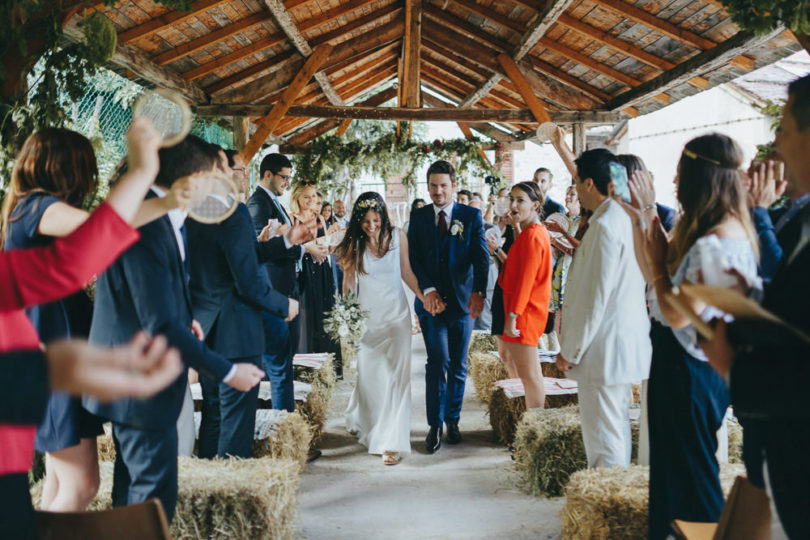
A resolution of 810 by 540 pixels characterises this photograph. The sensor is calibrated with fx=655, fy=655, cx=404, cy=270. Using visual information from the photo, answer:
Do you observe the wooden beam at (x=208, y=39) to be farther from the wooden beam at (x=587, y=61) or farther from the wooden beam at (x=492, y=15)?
the wooden beam at (x=587, y=61)

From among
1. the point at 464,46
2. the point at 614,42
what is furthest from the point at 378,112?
the point at 614,42

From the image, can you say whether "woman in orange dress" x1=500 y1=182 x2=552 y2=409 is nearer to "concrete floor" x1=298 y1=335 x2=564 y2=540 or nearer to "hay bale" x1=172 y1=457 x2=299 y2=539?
"concrete floor" x1=298 y1=335 x2=564 y2=540

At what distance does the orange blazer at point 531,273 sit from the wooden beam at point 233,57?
17.6 ft

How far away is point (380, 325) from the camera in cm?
495

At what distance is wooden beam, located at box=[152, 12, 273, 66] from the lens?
7.31 m

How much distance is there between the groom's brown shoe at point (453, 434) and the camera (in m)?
5.24

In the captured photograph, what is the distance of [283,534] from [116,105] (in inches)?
248

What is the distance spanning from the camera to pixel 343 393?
7262 millimetres

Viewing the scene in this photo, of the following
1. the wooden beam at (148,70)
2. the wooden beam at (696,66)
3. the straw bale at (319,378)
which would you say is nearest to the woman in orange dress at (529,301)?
the straw bale at (319,378)

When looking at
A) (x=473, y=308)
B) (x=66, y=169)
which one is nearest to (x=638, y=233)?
(x=66, y=169)

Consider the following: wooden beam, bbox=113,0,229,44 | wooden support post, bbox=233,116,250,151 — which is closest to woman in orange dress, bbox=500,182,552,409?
wooden beam, bbox=113,0,229,44

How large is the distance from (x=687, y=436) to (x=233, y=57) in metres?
7.56

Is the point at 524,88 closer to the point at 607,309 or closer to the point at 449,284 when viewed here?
the point at 449,284

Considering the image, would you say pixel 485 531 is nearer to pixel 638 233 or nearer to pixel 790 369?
pixel 638 233
